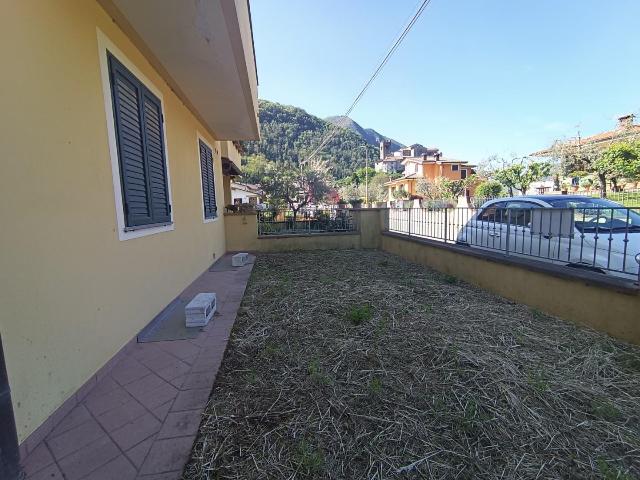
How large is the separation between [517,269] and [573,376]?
1.87 m

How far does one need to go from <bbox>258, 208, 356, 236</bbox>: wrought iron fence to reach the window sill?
4803mm

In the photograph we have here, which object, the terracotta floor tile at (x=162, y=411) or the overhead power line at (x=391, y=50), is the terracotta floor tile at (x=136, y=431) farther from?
the overhead power line at (x=391, y=50)

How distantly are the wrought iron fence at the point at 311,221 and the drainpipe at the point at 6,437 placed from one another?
7.42 metres

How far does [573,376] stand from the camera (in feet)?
6.93

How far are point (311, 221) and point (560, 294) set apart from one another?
6.37m

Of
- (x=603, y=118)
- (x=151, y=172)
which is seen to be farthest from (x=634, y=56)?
(x=151, y=172)

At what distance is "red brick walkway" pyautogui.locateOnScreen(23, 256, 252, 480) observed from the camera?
54.7 inches

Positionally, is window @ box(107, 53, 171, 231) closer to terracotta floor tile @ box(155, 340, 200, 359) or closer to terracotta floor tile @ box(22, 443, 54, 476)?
terracotta floor tile @ box(155, 340, 200, 359)

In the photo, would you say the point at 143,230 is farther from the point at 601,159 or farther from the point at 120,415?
the point at 601,159

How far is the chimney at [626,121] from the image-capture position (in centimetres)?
1981

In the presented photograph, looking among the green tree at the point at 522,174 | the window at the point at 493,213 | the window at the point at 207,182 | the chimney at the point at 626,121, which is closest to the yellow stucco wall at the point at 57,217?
the window at the point at 207,182

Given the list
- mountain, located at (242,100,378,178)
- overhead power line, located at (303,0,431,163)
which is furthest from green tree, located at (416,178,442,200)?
overhead power line, located at (303,0,431,163)

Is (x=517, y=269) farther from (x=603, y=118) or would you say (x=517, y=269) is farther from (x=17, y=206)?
(x=603, y=118)

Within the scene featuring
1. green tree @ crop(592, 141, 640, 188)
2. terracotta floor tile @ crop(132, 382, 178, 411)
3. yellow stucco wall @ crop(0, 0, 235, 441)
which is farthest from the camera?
green tree @ crop(592, 141, 640, 188)
